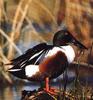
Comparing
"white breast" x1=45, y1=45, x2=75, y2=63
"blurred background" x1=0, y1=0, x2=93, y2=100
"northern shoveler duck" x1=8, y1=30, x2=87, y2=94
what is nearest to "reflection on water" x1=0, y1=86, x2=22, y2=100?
"blurred background" x1=0, y1=0, x2=93, y2=100

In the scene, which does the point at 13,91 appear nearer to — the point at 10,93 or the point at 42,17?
the point at 10,93

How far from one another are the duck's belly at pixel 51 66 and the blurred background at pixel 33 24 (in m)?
0.18

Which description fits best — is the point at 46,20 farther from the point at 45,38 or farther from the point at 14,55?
the point at 14,55

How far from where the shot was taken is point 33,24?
8.94 ft

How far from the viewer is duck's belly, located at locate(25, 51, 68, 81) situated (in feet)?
8.31

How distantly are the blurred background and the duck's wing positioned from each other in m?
0.14

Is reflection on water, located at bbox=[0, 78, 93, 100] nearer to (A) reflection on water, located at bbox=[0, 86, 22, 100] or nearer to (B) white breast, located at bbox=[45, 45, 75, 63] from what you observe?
(A) reflection on water, located at bbox=[0, 86, 22, 100]

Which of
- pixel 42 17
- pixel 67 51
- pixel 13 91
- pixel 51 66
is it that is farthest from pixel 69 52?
pixel 13 91

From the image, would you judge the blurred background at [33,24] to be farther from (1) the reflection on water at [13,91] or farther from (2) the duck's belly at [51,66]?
(2) the duck's belly at [51,66]

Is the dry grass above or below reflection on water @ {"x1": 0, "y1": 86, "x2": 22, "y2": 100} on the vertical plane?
above

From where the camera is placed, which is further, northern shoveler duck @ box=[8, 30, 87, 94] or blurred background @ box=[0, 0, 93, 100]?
blurred background @ box=[0, 0, 93, 100]

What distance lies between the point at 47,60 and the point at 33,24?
0.31 meters

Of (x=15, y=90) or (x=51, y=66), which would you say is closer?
(x=51, y=66)

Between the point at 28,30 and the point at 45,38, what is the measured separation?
0.12 meters
